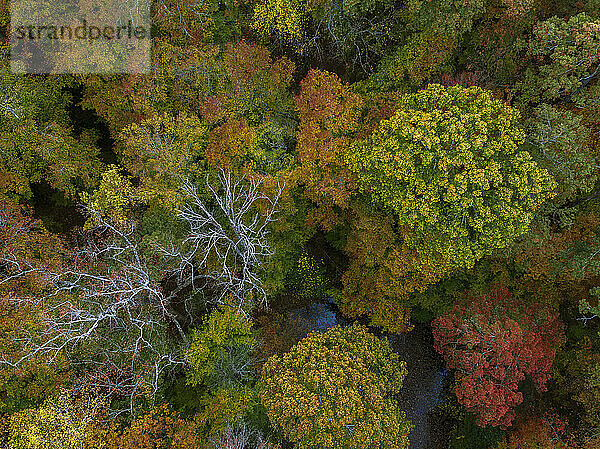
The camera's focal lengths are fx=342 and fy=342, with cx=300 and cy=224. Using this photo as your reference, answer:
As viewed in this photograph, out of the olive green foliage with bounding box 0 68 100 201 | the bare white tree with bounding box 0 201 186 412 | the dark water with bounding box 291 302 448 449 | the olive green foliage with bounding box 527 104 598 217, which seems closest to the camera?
the olive green foliage with bounding box 527 104 598 217

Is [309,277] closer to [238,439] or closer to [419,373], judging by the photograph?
[238,439]

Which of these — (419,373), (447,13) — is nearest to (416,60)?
(447,13)

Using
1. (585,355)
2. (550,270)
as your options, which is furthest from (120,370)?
(585,355)

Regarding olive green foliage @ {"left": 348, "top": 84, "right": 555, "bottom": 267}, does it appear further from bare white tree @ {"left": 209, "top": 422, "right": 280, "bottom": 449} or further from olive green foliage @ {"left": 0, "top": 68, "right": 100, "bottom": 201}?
olive green foliage @ {"left": 0, "top": 68, "right": 100, "bottom": 201}

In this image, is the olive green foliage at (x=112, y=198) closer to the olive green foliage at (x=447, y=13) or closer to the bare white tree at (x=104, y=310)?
the bare white tree at (x=104, y=310)

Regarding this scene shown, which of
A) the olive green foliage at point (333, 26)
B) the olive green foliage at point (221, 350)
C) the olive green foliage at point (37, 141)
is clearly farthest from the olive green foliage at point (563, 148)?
the olive green foliage at point (37, 141)

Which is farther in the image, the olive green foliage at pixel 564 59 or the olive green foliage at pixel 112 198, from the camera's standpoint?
the olive green foliage at pixel 112 198

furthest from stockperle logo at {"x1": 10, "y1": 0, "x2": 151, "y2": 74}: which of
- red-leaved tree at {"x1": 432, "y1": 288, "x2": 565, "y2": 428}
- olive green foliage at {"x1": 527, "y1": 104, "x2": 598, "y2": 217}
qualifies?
red-leaved tree at {"x1": 432, "y1": 288, "x2": 565, "y2": 428}
